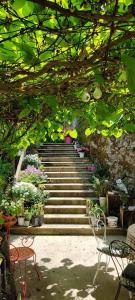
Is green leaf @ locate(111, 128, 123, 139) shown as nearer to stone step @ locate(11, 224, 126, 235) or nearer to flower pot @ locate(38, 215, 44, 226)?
stone step @ locate(11, 224, 126, 235)

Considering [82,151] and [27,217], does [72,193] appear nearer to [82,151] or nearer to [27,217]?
[27,217]

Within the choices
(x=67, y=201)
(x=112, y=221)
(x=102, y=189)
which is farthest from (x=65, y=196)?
(x=112, y=221)

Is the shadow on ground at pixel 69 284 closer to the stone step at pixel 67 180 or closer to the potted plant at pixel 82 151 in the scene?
the stone step at pixel 67 180

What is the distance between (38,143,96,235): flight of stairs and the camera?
718cm

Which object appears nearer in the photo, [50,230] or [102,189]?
[50,230]

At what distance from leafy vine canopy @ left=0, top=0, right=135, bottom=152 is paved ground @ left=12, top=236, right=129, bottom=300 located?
9.14 feet

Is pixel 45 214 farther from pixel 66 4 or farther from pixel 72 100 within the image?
pixel 66 4

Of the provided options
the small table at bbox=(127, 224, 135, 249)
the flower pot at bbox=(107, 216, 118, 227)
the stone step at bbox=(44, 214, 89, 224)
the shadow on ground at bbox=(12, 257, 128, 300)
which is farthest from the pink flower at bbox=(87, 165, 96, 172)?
the small table at bbox=(127, 224, 135, 249)

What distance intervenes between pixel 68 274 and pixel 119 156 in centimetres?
399

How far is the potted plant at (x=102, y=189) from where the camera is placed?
7570 mm

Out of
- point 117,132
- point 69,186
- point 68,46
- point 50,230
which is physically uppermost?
point 68,46

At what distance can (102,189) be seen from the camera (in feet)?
25.2

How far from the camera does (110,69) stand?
6.48ft

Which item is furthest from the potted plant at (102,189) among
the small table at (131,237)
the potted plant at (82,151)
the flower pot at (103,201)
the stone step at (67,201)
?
the small table at (131,237)
